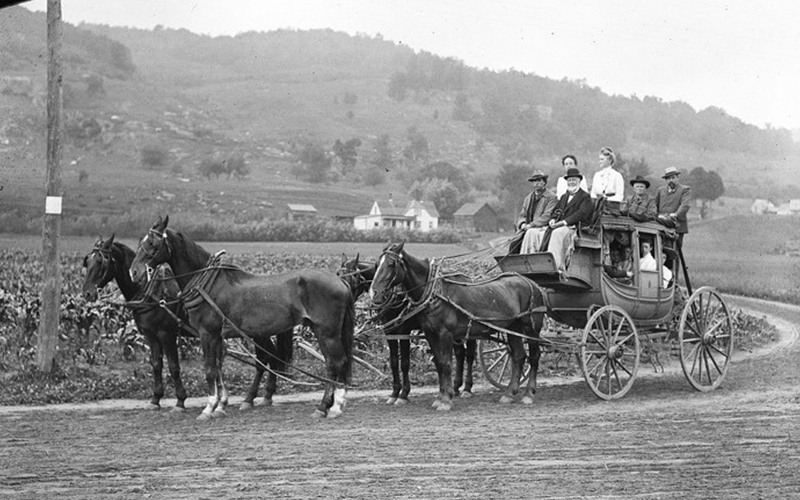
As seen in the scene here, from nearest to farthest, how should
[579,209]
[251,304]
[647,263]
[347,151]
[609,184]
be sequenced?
[251,304]
[579,209]
[647,263]
[609,184]
[347,151]

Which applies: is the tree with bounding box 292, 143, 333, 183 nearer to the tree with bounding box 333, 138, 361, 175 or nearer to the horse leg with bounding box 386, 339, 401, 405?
the tree with bounding box 333, 138, 361, 175

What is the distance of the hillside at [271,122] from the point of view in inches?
679

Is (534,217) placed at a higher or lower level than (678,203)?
lower

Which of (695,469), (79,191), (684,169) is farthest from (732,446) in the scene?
(684,169)

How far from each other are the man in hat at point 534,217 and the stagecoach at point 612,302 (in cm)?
32

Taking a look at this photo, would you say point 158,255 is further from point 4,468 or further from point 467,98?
point 467,98

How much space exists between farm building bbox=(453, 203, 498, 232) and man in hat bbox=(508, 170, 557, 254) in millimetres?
8370

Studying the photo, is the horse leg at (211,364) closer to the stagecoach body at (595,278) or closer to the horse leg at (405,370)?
the horse leg at (405,370)

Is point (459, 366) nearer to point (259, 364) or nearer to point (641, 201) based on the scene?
point (259, 364)

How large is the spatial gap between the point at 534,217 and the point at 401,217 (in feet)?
27.6

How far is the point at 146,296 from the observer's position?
10.8 meters

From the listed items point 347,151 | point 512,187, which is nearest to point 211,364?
point 347,151

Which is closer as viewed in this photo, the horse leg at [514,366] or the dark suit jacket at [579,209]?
the horse leg at [514,366]

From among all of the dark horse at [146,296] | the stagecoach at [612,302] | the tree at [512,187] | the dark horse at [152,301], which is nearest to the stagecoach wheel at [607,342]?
the stagecoach at [612,302]
